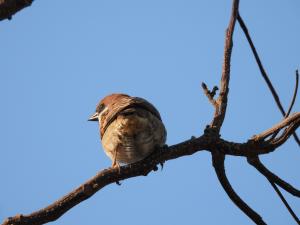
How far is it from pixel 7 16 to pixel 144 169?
1854 millimetres

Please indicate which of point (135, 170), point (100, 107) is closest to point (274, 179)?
point (135, 170)

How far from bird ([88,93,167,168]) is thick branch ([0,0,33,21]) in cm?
273

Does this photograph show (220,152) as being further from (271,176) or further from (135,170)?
(135,170)

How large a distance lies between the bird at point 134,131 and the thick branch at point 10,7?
8.96 feet

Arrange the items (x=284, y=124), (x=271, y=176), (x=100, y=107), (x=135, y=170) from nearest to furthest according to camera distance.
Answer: (x=284, y=124) < (x=271, y=176) < (x=135, y=170) < (x=100, y=107)

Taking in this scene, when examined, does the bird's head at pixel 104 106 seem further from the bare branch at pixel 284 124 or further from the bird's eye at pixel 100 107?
the bare branch at pixel 284 124

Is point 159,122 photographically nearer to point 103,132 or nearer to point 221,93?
point 103,132

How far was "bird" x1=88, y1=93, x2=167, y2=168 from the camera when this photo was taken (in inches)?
201

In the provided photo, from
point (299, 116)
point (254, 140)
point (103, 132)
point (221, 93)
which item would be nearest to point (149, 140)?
point (103, 132)

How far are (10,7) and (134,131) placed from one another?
2.84m

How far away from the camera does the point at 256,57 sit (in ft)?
A: 12.3

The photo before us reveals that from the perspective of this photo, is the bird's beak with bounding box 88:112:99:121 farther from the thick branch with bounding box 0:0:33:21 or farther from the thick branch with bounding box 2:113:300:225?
the thick branch with bounding box 0:0:33:21

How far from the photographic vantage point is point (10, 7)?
248cm

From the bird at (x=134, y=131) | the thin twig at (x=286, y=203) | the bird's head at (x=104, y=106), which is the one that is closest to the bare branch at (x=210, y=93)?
the thin twig at (x=286, y=203)
